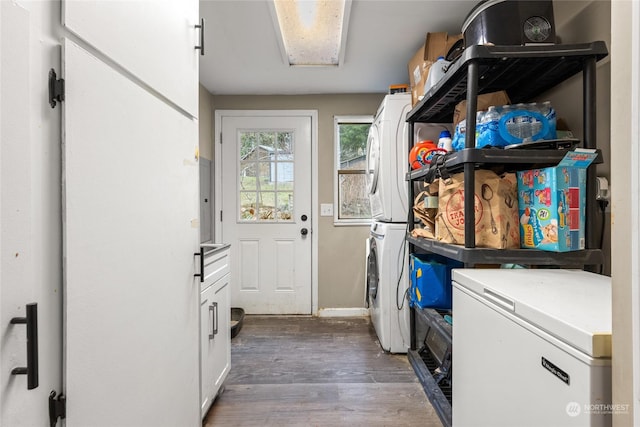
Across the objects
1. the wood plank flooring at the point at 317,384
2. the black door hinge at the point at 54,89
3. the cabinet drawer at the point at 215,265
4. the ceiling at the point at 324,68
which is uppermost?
the ceiling at the point at 324,68

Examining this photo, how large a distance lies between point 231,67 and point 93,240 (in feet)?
7.58

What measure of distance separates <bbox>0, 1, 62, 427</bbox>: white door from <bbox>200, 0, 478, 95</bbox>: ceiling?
1562mm

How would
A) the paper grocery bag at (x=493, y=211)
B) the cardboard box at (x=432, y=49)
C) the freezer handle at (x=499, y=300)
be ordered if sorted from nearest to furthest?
1. the freezer handle at (x=499, y=300)
2. the paper grocery bag at (x=493, y=211)
3. the cardboard box at (x=432, y=49)

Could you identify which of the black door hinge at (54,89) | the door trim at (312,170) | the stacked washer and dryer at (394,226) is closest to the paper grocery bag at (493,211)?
the stacked washer and dryer at (394,226)

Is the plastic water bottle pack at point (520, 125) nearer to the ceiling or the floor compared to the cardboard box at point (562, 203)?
nearer to the ceiling

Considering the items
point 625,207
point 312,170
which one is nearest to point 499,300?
point 625,207

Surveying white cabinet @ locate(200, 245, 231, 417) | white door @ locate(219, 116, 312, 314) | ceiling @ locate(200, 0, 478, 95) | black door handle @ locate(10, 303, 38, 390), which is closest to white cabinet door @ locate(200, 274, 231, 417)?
white cabinet @ locate(200, 245, 231, 417)

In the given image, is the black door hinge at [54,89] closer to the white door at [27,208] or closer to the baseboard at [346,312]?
the white door at [27,208]

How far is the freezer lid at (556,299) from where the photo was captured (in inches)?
23.1

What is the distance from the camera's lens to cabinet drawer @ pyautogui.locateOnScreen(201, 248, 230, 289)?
1.53m

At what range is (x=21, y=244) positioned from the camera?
55 centimetres

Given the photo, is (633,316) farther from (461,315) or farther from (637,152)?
(461,315)

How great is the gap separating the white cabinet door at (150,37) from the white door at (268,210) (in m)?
1.84

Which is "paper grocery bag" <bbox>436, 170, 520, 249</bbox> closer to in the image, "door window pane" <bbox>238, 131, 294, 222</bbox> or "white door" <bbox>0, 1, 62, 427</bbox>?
"white door" <bbox>0, 1, 62, 427</bbox>
